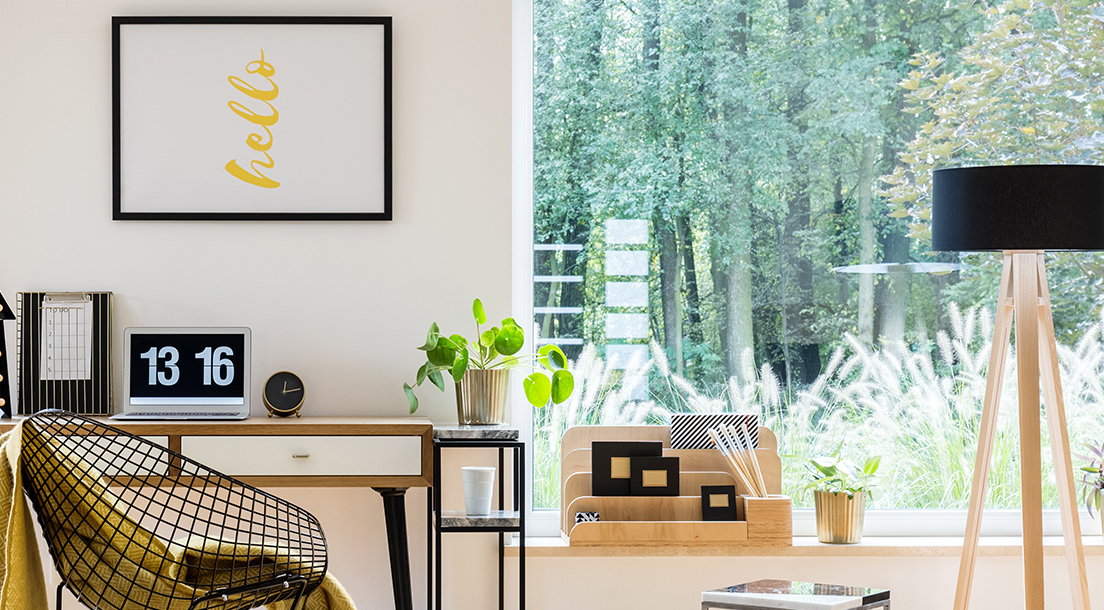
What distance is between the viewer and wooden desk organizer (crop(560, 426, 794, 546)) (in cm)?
269

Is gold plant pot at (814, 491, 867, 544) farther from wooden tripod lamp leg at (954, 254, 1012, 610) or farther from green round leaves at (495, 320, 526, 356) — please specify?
green round leaves at (495, 320, 526, 356)

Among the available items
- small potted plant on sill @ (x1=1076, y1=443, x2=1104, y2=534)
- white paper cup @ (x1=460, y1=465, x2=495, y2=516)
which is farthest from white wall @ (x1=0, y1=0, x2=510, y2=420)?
small potted plant on sill @ (x1=1076, y1=443, x2=1104, y2=534)

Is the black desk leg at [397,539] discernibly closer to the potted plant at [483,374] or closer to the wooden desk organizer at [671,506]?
the potted plant at [483,374]

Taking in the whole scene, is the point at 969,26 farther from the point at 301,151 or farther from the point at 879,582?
the point at 301,151

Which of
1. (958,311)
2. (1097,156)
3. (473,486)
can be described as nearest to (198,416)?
(473,486)

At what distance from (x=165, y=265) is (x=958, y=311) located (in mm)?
2538

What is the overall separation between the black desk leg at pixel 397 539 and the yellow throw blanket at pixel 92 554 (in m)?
0.64

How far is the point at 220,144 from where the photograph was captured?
2.82 m

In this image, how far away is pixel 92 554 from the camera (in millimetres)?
1762

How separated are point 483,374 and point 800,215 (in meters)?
1.23

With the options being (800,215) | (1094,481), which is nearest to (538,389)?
(800,215)

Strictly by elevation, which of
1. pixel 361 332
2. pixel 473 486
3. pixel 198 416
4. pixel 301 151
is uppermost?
pixel 301 151

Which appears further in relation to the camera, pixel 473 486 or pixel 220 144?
pixel 220 144

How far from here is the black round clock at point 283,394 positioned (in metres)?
2.66
